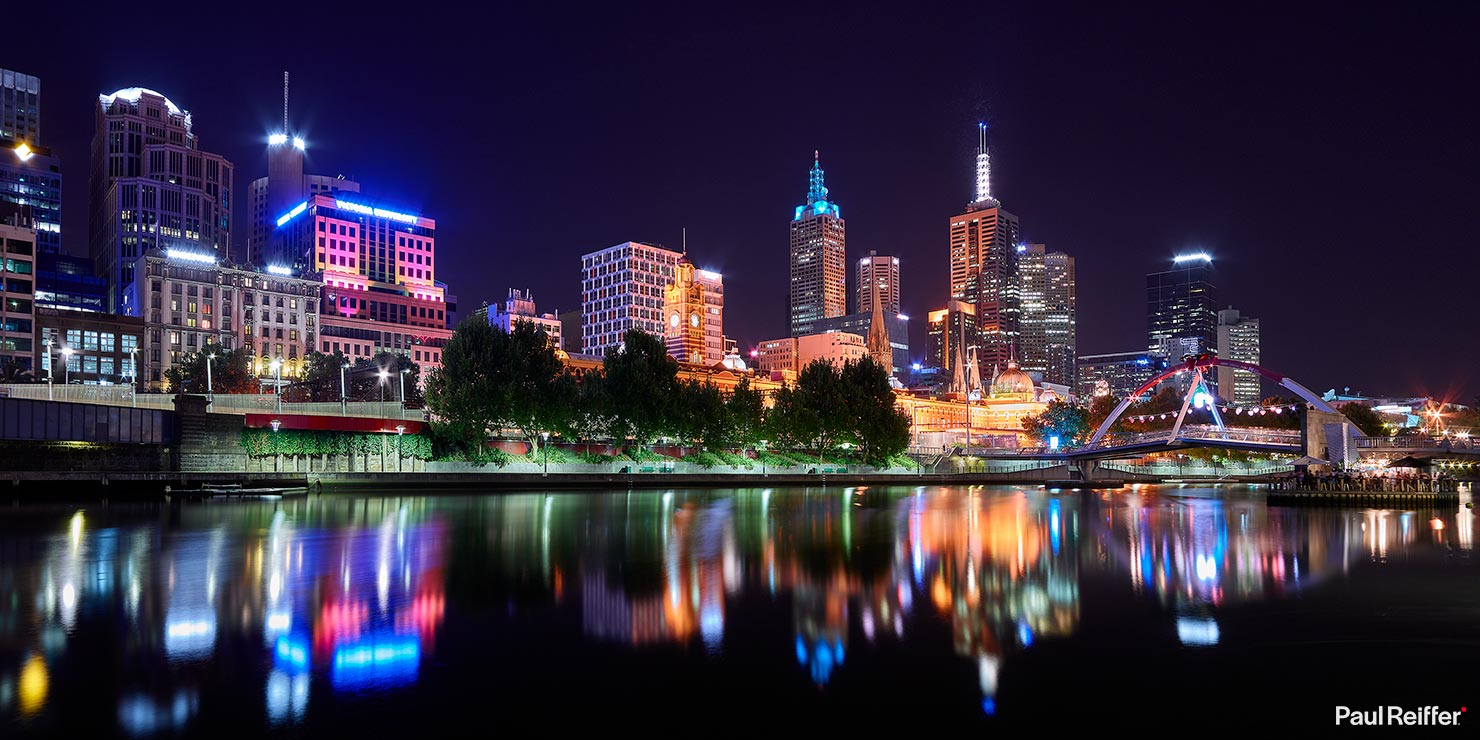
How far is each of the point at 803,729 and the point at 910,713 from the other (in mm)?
1506

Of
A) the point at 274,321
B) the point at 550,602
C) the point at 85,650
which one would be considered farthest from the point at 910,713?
the point at 274,321

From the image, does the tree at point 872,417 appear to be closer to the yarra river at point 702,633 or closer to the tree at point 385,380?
the tree at point 385,380

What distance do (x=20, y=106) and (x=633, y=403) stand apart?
17361 centimetres

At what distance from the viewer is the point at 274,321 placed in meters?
144

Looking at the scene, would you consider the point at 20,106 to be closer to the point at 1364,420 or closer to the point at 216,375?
the point at 216,375

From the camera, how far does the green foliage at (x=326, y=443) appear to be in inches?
2581

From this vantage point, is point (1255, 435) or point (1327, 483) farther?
point (1255, 435)

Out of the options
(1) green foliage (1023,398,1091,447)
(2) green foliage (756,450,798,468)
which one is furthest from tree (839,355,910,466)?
(1) green foliage (1023,398,1091,447)

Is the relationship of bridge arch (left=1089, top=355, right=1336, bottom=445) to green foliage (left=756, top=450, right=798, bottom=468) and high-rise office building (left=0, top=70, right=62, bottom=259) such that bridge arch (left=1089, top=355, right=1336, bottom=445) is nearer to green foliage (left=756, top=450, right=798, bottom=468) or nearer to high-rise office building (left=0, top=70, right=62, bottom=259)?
green foliage (left=756, top=450, right=798, bottom=468)

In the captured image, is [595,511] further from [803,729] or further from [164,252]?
[164,252]

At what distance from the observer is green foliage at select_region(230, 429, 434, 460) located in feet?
215

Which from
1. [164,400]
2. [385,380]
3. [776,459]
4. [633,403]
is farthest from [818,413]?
[164,400]

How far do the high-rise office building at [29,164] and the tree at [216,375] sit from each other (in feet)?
201

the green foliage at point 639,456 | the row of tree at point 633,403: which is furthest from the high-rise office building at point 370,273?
the green foliage at point 639,456
